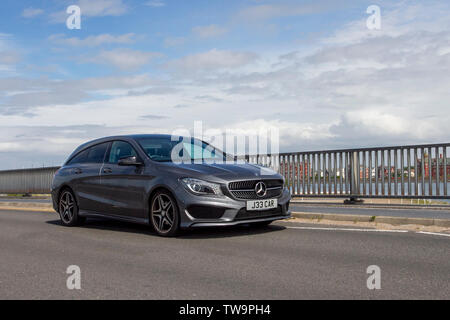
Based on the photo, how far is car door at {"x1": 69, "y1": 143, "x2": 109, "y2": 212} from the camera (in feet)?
32.3

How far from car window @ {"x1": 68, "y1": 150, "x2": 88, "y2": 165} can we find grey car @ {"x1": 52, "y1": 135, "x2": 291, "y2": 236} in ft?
0.08

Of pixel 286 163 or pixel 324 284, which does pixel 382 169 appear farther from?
pixel 324 284

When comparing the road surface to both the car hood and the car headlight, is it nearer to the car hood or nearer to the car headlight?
the car headlight

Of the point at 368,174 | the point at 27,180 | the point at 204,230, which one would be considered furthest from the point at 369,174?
the point at 27,180

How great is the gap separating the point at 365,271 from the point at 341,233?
288cm

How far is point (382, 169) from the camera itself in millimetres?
15117

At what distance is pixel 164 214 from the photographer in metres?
8.45

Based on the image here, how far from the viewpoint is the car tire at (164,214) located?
8.21 meters

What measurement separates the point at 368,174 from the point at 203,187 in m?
8.59

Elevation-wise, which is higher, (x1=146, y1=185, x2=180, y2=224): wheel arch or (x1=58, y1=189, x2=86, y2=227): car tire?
(x1=146, y1=185, x2=180, y2=224): wheel arch

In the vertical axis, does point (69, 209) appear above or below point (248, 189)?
below
